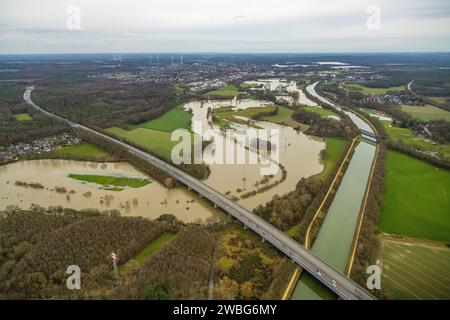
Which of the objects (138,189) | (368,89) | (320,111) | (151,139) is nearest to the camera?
(138,189)

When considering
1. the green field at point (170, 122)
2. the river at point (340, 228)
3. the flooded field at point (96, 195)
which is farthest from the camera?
the green field at point (170, 122)

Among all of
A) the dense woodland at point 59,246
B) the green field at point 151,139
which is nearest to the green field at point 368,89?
the green field at point 151,139

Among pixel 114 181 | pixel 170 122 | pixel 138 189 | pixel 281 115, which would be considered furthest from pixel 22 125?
pixel 281 115

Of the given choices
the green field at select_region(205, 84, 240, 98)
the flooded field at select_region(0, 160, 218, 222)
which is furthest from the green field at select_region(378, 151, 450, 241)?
the green field at select_region(205, 84, 240, 98)

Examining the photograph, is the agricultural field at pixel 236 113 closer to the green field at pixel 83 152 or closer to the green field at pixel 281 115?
the green field at pixel 281 115

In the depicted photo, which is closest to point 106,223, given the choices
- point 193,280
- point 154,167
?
point 193,280

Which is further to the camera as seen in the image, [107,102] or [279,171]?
[107,102]
